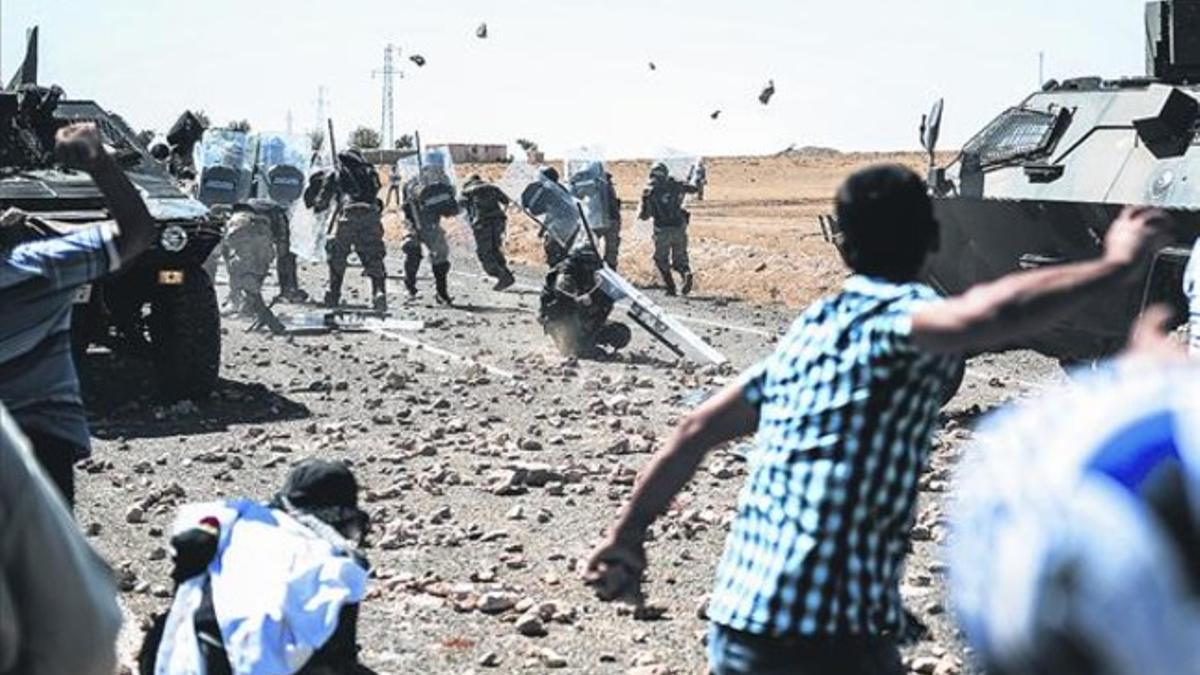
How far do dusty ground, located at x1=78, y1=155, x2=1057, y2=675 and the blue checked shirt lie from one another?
8.89 ft

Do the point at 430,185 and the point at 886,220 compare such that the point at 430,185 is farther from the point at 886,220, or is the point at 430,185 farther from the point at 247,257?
the point at 886,220

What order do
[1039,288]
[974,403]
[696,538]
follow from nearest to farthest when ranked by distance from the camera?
1. [1039,288]
2. [696,538]
3. [974,403]

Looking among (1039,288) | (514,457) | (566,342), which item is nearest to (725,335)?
(566,342)

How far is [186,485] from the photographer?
9.74m

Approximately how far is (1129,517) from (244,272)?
17853 mm

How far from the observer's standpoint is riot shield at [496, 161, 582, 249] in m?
17.1

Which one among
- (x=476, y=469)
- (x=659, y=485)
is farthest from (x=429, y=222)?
(x=659, y=485)

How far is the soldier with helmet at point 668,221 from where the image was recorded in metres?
23.5

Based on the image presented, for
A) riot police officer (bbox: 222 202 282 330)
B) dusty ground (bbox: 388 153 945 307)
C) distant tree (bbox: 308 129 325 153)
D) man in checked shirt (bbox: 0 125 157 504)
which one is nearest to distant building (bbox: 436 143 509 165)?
dusty ground (bbox: 388 153 945 307)

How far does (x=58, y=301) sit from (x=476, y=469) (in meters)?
5.03

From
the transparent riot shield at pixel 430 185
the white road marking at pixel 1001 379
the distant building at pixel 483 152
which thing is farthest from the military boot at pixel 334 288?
the distant building at pixel 483 152

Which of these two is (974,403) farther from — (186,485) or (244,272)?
(244,272)

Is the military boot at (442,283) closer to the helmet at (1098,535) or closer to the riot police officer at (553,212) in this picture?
the riot police officer at (553,212)

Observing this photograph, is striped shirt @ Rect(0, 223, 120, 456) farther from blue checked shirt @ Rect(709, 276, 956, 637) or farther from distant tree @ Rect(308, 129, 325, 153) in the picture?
distant tree @ Rect(308, 129, 325, 153)
